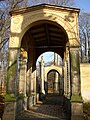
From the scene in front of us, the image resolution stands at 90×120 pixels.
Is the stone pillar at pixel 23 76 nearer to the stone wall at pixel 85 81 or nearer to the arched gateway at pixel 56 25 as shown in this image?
the arched gateway at pixel 56 25

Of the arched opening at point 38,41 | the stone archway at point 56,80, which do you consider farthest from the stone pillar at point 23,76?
the stone archway at point 56,80

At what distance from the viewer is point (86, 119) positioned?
1059cm

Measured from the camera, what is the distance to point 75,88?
1042 centimetres

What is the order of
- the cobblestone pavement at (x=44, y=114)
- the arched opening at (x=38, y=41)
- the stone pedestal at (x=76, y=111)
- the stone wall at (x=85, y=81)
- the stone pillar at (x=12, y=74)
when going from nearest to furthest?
the stone pedestal at (x=76, y=111) < the stone pillar at (x=12, y=74) < the cobblestone pavement at (x=44, y=114) < the arched opening at (x=38, y=41) < the stone wall at (x=85, y=81)

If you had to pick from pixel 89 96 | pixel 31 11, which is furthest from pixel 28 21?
pixel 89 96

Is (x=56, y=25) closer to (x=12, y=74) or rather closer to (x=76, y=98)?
(x=12, y=74)

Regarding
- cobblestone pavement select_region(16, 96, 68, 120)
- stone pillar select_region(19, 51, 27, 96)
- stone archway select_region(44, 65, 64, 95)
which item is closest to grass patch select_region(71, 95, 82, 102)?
cobblestone pavement select_region(16, 96, 68, 120)

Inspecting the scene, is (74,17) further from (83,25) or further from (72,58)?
(83,25)

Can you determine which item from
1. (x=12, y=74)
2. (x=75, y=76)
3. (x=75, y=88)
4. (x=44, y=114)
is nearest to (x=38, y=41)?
(x=44, y=114)

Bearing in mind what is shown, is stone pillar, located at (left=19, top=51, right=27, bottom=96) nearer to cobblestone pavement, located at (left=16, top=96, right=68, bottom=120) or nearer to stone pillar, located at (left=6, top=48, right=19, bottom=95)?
cobblestone pavement, located at (left=16, top=96, right=68, bottom=120)

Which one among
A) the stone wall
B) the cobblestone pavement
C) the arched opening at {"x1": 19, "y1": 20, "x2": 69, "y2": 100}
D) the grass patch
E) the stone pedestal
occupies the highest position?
the arched opening at {"x1": 19, "y1": 20, "x2": 69, "y2": 100}

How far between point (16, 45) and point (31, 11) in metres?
2.01

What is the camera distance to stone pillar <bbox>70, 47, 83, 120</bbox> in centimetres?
993

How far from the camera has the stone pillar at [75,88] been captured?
9930 mm
